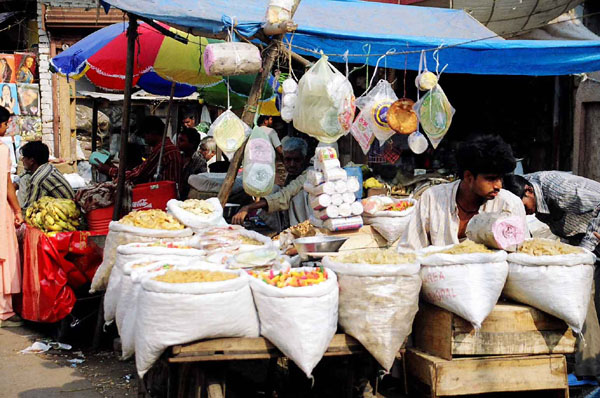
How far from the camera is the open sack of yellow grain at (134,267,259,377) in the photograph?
3117 millimetres

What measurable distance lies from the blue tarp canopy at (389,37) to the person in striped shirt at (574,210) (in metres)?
1.27

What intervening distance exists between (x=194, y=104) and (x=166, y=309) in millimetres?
11871

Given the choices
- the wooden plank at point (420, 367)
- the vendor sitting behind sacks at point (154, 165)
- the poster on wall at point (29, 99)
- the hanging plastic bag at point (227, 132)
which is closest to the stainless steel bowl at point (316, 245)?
the wooden plank at point (420, 367)

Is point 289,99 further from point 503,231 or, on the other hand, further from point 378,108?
point 503,231

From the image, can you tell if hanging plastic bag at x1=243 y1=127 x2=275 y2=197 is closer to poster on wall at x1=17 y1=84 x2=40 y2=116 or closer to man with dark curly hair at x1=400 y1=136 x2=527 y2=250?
man with dark curly hair at x1=400 y1=136 x2=527 y2=250

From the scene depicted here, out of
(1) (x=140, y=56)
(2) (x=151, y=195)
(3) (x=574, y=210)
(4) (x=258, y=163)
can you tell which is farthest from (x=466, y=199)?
(1) (x=140, y=56)

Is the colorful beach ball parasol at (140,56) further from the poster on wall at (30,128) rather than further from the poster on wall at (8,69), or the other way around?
the poster on wall at (8,69)

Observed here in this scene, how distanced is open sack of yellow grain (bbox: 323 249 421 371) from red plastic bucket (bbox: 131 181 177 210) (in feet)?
10.6

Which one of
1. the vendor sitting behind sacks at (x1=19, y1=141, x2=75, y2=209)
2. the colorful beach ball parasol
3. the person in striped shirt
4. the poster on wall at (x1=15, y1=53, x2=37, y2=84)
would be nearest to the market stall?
the person in striped shirt

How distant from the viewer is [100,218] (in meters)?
6.05

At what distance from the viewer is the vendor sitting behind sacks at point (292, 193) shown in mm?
5809

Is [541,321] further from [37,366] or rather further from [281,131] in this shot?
[281,131]

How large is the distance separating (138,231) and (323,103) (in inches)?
60.3

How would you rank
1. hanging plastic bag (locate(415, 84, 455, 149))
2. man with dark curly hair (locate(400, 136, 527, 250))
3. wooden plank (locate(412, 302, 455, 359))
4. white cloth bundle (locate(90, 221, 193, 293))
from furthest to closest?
1. hanging plastic bag (locate(415, 84, 455, 149))
2. white cloth bundle (locate(90, 221, 193, 293))
3. man with dark curly hair (locate(400, 136, 527, 250))
4. wooden plank (locate(412, 302, 455, 359))
